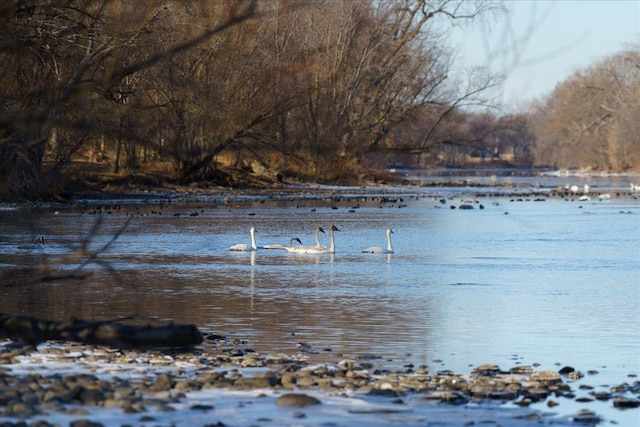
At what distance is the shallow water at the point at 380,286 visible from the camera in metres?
11.4

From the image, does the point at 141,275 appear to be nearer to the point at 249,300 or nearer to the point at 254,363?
the point at 249,300

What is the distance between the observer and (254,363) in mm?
9664

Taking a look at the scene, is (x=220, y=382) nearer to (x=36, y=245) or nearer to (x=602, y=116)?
(x=36, y=245)

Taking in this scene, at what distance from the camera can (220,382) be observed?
844 cm

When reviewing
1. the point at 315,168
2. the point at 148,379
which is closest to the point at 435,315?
the point at 148,379

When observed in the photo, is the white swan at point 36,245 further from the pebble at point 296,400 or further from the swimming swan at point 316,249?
the pebble at point 296,400

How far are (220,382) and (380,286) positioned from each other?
8806 millimetres

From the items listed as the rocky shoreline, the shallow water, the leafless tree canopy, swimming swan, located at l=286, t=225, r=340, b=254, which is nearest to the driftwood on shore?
the rocky shoreline

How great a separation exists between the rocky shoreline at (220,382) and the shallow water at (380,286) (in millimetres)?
518

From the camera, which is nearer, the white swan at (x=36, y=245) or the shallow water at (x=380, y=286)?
the shallow water at (x=380, y=286)

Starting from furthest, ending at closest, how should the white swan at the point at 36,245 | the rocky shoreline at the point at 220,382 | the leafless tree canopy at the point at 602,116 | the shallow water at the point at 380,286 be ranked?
the leafless tree canopy at the point at 602,116 < the white swan at the point at 36,245 < the shallow water at the point at 380,286 < the rocky shoreline at the point at 220,382

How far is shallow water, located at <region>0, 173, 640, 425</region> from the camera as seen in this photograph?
11.4 m

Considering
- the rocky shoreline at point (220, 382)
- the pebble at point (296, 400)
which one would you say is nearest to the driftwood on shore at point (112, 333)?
the rocky shoreline at point (220, 382)

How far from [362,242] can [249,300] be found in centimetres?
1064
